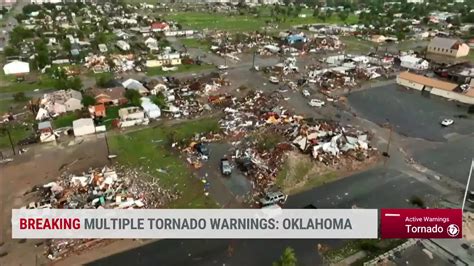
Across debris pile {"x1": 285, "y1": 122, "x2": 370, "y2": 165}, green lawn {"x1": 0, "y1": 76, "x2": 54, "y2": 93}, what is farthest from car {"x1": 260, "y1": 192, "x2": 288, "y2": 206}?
green lawn {"x1": 0, "y1": 76, "x2": 54, "y2": 93}

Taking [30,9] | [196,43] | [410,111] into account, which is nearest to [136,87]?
[196,43]

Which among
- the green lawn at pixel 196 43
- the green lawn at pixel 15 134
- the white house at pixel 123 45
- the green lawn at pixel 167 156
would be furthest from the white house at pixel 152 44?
the green lawn at pixel 167 156

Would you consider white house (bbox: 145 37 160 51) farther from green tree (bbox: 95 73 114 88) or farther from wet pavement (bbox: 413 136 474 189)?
wet pavement (bbox: 413 136 474 189)

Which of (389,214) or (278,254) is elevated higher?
(389,214)

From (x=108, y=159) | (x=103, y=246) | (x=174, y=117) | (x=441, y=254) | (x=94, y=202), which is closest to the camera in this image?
(x=441, y=254)

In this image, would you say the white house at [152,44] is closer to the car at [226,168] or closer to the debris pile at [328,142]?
the debris pile at [328,142]

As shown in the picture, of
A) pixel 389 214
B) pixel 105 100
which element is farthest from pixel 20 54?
pixel 389 214

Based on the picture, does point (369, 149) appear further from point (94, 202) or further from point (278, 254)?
point (94, 202)
